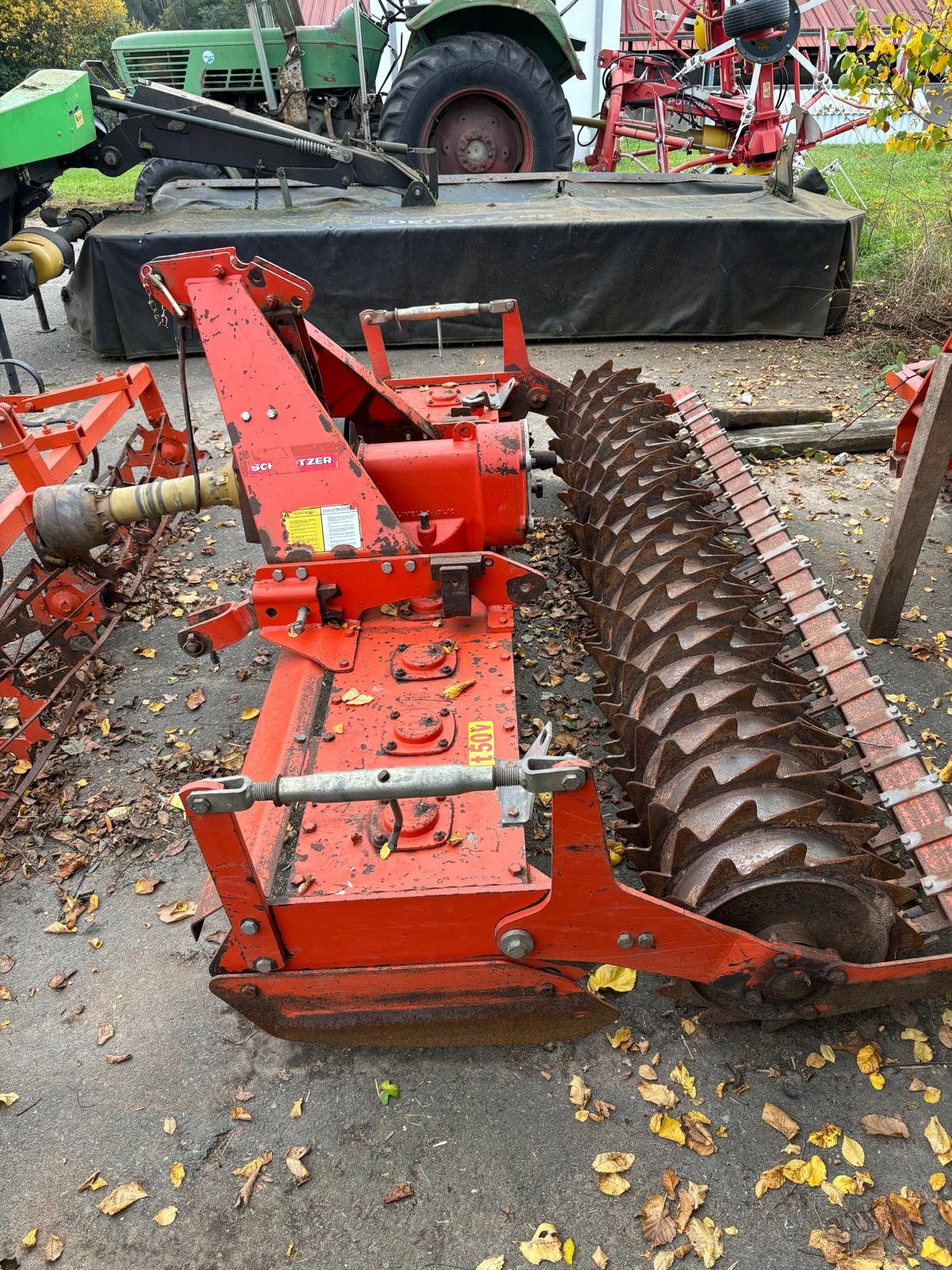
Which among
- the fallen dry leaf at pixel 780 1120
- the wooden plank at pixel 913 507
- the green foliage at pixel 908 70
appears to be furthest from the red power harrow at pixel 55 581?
the green foliage at pixel 908 70

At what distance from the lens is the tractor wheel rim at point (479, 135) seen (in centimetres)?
927

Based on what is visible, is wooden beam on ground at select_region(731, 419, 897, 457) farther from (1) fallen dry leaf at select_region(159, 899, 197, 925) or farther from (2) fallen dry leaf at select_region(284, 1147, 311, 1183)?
(2) fallen dry leaf at select_region(284, 1147, 311, 1183)

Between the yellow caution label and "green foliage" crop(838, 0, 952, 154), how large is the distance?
172 inches

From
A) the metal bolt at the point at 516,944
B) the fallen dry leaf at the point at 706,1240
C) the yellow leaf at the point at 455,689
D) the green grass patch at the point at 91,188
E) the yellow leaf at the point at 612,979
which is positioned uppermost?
the yellow leaf at the point at 455,689

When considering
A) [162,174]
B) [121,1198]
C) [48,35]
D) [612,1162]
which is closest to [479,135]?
[162,174]

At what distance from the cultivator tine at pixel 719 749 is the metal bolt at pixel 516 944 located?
0.40 metres

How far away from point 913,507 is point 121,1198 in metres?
3.98

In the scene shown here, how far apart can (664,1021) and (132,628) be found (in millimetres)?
3371

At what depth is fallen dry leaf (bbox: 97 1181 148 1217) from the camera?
7.40 ft

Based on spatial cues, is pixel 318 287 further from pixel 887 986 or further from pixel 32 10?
pixel 32 10

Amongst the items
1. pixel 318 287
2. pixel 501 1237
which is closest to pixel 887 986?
pixel 501 1237

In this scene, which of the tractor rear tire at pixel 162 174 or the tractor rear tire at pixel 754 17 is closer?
the tractor rear tire at pixel 754 17

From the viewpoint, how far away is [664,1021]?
2.62 metres

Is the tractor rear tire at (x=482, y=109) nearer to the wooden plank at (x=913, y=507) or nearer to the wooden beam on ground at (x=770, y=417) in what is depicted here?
the wooden beam on ground at (x=770, y=417)
